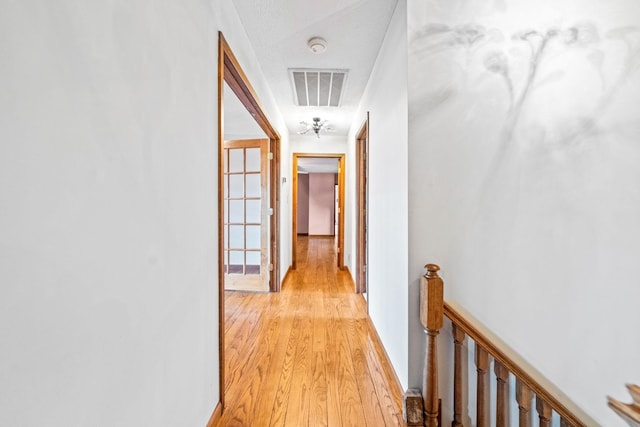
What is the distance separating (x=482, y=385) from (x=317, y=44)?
232cm

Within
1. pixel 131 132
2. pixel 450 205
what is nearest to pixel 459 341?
pixel 450 205

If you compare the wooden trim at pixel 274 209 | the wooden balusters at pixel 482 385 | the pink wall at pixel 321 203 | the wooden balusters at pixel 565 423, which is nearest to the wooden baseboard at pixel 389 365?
the wooden balusters at pixel 482 385

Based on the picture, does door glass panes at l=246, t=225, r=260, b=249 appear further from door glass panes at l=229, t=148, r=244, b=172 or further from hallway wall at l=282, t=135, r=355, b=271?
hallway wall at l=282, t=135, r=355, b=271

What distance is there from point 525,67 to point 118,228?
205cm

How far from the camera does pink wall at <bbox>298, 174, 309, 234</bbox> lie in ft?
32.8

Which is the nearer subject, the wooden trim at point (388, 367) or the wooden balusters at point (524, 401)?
the wooden balusters at point (524, 401)

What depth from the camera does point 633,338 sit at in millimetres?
1610

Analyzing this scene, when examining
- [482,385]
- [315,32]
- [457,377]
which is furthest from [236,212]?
[482,385]

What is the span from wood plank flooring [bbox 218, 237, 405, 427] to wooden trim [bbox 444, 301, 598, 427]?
646 millimetres

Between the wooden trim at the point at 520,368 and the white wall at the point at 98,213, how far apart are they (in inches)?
48.5

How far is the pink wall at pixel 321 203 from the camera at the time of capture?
32.7ft

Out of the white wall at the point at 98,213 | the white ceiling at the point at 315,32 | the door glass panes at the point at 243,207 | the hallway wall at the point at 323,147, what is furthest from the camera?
the hallway wall at the point at 323,147

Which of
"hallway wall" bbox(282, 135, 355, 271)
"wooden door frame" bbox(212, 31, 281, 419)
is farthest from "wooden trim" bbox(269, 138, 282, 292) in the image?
"hallway wall" bbox(282, 135, 355, 271)

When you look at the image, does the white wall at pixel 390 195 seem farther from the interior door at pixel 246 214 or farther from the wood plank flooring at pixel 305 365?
the interior door at pixel 246 214
